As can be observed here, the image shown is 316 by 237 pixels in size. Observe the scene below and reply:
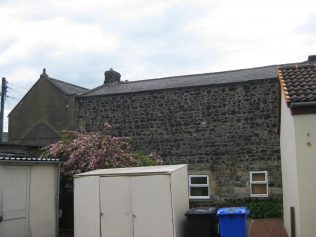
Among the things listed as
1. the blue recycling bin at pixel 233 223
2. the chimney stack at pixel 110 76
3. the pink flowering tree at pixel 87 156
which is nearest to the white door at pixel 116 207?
the blue recycling bin at pixel 233 223

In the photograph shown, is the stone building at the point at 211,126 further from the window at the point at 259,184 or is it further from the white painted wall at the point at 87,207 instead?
the white painted wall at the point at 87,207

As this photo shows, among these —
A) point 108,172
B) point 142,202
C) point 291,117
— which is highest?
point 291,117

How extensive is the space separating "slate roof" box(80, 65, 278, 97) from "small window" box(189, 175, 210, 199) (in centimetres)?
467

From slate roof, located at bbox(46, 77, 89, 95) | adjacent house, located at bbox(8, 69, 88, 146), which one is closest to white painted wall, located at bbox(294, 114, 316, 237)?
adjacent house, located at bbox(8, 69, 88, 146)

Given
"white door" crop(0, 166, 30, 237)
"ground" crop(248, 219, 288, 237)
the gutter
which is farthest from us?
"ground" crop(248, 219, 288, 237)

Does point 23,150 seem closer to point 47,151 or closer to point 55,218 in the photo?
point 47,151

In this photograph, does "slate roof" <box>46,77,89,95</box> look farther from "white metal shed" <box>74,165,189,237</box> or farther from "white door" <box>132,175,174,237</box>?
"white door" <box>132,175,174,237</box>

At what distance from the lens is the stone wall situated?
2105cm

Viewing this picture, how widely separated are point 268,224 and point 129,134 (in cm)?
→ 910

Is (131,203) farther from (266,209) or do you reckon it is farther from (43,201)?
(266,209)

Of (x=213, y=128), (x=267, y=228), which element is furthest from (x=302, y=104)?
(x=213, y=128)

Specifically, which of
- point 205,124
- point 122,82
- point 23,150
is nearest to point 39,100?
point 122,82

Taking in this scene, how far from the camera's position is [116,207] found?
12023mm

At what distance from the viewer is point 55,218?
14.5m
